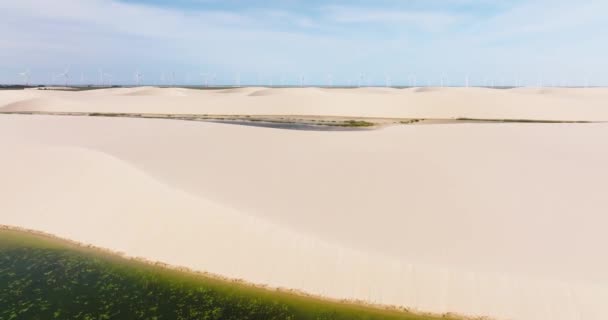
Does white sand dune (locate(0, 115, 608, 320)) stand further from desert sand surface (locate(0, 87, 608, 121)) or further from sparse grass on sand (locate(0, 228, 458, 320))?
desert sand surface (locate(0, 87, 608, 121))

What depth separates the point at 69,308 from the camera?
1251 centimetres

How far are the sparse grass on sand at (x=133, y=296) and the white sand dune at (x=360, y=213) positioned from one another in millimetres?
787

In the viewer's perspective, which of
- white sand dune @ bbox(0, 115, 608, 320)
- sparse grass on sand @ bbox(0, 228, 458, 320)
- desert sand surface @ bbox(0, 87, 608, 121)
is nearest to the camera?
sparse grass on sand @ bbox(0, 228, 458, 320)

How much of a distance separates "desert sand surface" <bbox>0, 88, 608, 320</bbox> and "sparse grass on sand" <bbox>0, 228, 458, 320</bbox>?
0.79m

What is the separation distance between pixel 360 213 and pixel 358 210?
0.33 metres

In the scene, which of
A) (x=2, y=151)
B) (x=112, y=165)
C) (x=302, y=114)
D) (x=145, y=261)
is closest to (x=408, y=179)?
(x=145, y=261)

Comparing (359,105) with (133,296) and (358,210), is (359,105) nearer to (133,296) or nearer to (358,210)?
(358,210)

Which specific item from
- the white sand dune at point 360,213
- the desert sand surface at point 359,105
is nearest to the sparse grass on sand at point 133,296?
the white sand dune at point 360,213

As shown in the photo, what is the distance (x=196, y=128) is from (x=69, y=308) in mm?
28719

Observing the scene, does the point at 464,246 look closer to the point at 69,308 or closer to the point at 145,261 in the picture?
the point at 145,261

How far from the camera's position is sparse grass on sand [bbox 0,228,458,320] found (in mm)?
12391

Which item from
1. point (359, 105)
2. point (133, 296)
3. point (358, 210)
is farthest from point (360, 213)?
point (359, 105)

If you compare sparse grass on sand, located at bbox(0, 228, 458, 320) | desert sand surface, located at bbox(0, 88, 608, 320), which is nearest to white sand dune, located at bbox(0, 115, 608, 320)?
desert sand surface, located at bbox(0, 88, 608, 320)

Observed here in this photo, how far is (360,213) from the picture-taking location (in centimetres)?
1875
